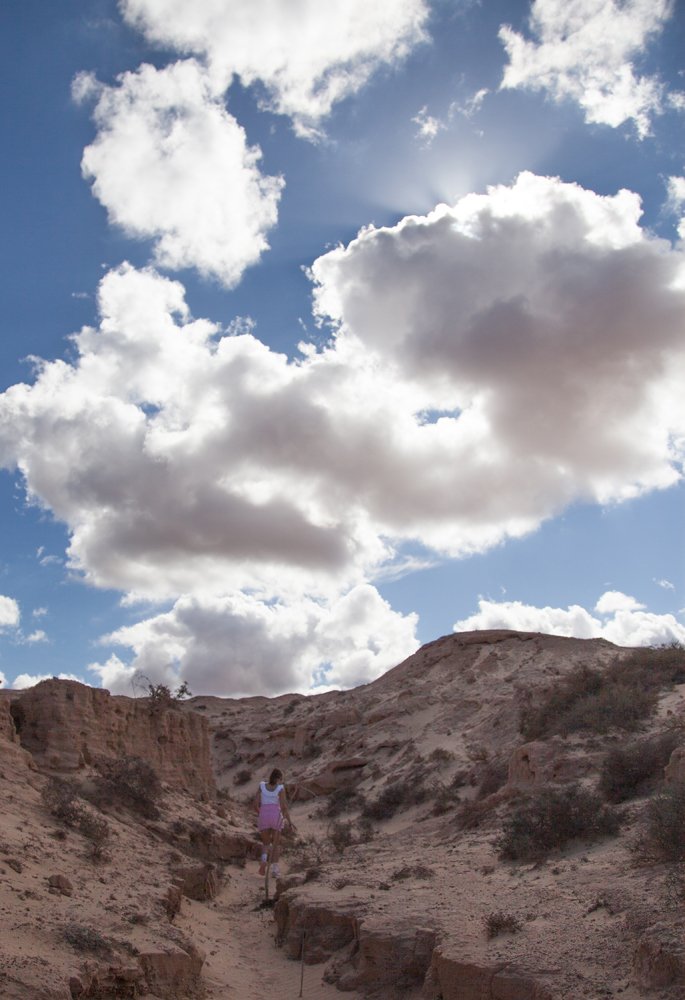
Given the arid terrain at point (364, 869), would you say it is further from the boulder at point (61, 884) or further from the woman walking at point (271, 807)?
the woman walking at point (271, 807)

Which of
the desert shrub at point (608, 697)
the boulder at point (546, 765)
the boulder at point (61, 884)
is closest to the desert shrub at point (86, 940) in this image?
the boulder at point (61, 884)

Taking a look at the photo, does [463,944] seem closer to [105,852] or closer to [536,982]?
[536,982]

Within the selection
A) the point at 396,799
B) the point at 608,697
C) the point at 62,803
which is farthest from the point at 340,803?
the point at 62,803

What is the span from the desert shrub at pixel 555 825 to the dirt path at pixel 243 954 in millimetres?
3397

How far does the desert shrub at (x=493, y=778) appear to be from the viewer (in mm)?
16906

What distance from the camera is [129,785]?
525 inches

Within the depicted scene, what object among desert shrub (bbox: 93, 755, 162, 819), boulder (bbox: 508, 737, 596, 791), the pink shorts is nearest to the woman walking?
the pink shorts

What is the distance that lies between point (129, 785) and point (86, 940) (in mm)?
7395

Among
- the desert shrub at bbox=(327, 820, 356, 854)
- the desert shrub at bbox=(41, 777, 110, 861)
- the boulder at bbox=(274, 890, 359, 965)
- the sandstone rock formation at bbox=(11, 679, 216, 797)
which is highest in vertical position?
the sandstone rock formation at bbox=(11, 679, 216, 797)

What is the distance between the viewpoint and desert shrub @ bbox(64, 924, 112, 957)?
6270 millimetres

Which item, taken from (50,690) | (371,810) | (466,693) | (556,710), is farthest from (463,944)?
(466,693)

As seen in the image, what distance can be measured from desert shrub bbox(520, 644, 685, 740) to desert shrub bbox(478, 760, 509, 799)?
1.38 meters

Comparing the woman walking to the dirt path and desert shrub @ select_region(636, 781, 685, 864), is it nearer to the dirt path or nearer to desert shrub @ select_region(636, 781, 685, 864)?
the dirt path

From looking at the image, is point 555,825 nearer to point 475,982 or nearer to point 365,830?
point 475,982
